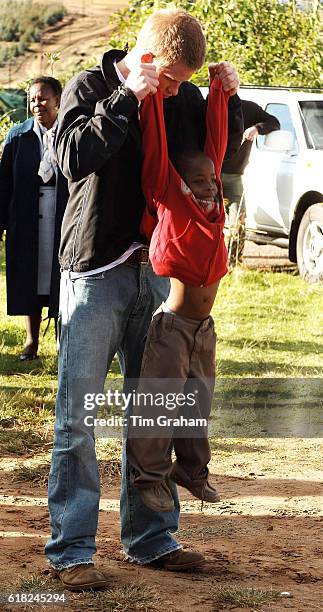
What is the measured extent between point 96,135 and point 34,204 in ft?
12.8

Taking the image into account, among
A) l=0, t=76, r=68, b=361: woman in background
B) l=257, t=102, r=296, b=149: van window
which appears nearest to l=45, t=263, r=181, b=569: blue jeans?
l=0, t=76, r=68, b=361: woman in background

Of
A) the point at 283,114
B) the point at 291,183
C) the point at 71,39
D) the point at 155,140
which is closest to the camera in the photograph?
the point at 155,140

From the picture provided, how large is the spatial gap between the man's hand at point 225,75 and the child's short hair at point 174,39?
272 millimetres

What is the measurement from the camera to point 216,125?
3.75m

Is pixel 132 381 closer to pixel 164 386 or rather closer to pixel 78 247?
pixel 164 386

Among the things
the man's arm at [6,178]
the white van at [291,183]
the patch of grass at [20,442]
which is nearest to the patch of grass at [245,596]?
the patch of grass at [20,442]

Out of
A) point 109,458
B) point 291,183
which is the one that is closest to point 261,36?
point 291,183

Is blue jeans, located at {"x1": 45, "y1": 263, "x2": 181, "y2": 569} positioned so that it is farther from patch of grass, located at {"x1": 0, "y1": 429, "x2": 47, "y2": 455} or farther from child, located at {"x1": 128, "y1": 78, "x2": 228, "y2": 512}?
patch of grass, located at {"x1": 0, "y1": 429, "x2": 47, "y2": 455}

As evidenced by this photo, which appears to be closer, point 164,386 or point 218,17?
point 164,386

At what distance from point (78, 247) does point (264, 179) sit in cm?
793

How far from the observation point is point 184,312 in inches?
150

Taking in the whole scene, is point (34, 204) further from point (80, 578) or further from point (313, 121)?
point (313, 121)

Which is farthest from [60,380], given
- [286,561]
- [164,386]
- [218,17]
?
[218,17]

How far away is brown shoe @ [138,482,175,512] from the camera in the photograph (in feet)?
12.6
